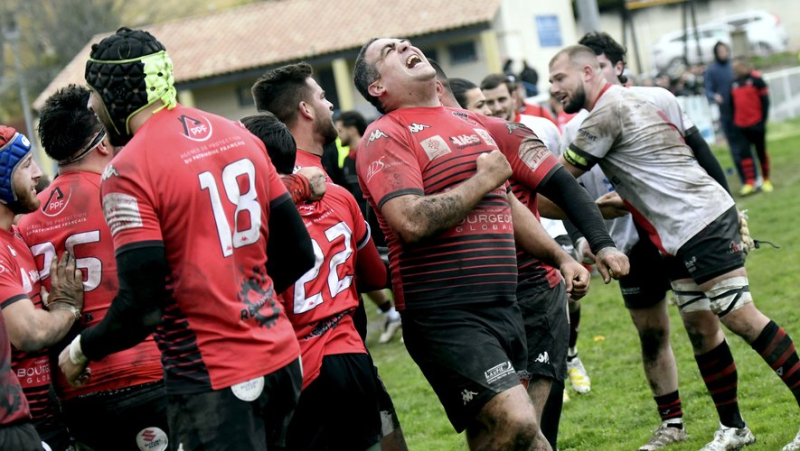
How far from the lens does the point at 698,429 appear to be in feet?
22.3

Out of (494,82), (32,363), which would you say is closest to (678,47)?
(494,82)

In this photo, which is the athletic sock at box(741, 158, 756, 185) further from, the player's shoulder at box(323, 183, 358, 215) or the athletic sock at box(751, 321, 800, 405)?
the player's shoulder at box(323, 183, 358, 215)

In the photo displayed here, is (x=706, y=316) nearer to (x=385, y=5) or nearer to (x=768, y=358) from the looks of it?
(x=768, y=358)

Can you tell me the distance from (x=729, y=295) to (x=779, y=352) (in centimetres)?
42

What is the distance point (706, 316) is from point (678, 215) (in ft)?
2.27

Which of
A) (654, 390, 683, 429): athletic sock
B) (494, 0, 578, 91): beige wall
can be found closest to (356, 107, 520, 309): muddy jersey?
(654, 390, 683, 429): athletic sock

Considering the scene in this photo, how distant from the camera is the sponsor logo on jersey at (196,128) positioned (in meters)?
3.64

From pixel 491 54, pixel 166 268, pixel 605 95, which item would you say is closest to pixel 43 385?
pixel 166 268

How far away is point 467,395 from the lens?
14.8ft

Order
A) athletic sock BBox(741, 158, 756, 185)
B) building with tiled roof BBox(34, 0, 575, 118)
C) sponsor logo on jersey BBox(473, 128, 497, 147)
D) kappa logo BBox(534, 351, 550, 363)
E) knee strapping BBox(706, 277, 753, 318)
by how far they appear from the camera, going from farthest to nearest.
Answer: building with tiled roof BBox(34, 0, 575, 118) → athletic sock BBox(741, 158, 756, 185) → knee strapping BBox(706, 277, 753, 318) → kappa logo BBox(534, 351, 550, 363) → sponsor logo on jersey BBox(473, 128, 497, 147)

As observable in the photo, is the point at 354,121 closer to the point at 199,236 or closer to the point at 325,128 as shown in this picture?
the point at 325,128

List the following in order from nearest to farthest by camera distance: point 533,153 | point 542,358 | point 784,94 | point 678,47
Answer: point 533,153 < point 542,358 < point 784,94 < point 678,47

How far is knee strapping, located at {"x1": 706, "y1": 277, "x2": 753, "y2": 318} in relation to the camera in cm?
588

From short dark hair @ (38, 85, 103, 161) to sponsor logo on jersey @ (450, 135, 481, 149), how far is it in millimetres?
1662
